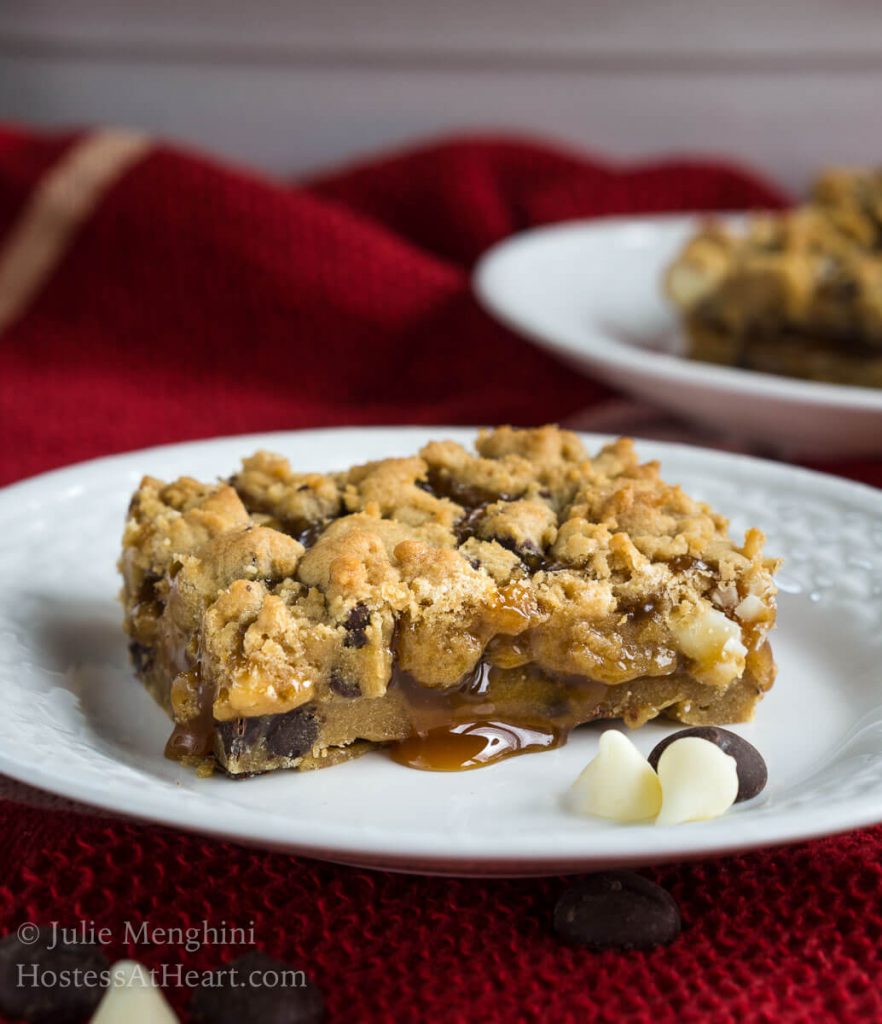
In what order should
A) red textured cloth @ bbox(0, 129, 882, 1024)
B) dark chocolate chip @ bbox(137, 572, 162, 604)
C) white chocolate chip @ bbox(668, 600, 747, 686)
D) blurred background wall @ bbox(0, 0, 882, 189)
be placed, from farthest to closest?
1. blurred background wall @ bbox(0, 0, 882, 189)
2. dark chocolate chip @ bbox(137, 572, 162, 604)
3. white chocolate chip @ bbox(668, 600, 747, 686)
4. red textured cloth @ bbox(0, 129, 882, 1024)

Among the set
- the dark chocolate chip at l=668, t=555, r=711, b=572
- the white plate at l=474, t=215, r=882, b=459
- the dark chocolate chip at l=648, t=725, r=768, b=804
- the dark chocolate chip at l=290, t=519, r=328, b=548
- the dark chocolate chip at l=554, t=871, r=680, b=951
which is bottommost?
the dark chocolate chip at l=554, t=871, r=680, b=951

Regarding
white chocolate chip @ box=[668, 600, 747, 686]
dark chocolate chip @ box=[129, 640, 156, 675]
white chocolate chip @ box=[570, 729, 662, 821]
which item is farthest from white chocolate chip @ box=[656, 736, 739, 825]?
dark chocolate chip @ box=[129, 640, 156, 675]

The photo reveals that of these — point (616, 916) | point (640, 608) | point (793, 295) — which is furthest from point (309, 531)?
point (793, 295)

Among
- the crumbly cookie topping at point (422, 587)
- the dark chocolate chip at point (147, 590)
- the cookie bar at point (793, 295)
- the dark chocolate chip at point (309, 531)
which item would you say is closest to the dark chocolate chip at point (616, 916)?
the crumbly cookie topping at point (422, 587)

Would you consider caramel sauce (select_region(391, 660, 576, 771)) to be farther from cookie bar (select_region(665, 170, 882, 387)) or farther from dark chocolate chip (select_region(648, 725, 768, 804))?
cookie bar (select_region(665, 170, 882, 387))

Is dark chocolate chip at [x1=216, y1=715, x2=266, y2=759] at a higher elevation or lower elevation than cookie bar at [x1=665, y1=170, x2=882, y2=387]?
lower

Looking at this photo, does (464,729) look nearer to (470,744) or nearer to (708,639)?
(470,744)

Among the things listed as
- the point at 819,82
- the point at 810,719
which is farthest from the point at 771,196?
the point at 810,719
